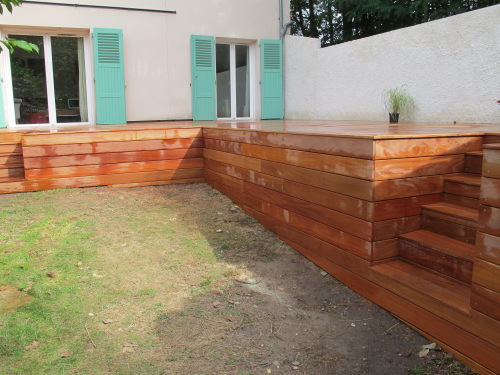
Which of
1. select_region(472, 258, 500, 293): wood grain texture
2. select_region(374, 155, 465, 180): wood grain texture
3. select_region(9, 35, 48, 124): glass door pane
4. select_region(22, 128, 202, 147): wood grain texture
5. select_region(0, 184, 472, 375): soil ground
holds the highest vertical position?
select_region(9, 35, 48, 124): glass door pane

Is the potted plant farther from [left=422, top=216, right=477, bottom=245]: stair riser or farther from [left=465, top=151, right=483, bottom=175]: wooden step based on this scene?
[left=422, top=216, right=477, bottom=245]: stair riser

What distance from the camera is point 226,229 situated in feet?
12.6

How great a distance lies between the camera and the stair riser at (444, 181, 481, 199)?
2465 millimetres

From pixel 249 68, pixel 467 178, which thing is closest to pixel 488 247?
pixel 467 178

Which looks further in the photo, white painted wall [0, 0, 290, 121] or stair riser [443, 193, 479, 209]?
white painted wall [0, 0, 290, 121]

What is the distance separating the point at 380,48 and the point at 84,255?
5.84m

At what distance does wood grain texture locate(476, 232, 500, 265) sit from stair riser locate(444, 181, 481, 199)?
24.7 inches

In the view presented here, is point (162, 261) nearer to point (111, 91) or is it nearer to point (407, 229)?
point (407, 229)

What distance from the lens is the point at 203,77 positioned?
8891 millimetres

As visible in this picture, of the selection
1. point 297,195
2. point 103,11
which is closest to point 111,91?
point 103,11

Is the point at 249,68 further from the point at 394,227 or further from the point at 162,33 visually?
the point at 394,227

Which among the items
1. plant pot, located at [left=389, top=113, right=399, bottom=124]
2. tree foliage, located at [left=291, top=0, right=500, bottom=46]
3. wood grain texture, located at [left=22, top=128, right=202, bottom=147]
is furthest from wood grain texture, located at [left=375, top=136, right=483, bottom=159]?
tree foliage, located at [left=291, top=0, right=500, bottom=46]

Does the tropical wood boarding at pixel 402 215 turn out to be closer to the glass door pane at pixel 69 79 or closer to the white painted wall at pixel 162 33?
the white painted wall at pixel 162 33

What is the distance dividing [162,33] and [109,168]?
14.7ft
